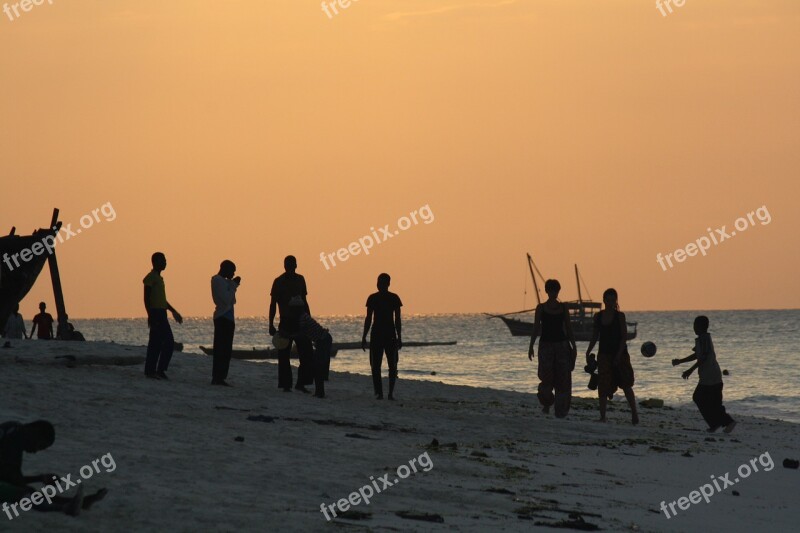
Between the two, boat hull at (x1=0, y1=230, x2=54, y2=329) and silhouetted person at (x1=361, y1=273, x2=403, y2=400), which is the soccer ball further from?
boat hull at (x1=0, y1=230, x2=54, y2=329)

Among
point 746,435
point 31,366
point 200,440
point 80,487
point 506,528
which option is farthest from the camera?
point 746,435

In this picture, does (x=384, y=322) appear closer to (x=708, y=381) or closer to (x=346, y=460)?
(x=708, y=381)

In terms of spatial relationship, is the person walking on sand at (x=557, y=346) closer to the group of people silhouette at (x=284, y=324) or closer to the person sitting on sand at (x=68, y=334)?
the group of people silhouette at (x=284, y=324)

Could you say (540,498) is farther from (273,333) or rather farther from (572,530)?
(273,333)

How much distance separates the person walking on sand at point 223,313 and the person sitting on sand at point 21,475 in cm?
950

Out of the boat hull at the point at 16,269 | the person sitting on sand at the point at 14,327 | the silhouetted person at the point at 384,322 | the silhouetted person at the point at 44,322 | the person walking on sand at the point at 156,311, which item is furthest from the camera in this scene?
the silhouetted person at the point at 44,322

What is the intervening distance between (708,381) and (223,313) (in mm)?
7215

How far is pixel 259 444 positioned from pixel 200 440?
581 mm

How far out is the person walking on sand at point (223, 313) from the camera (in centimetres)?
1764

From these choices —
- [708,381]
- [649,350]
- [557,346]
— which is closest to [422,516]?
[557,346]

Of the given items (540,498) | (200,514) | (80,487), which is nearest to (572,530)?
(540,498)

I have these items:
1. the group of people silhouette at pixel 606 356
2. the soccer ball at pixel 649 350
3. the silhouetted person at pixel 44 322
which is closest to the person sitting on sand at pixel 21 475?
the group of people silhouette at pixel 606 356

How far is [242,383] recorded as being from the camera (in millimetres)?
19078

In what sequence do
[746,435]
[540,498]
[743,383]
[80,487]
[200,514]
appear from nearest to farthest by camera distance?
[80,487] → [200,514] → [540,498] → [746,435] → [743,383]
